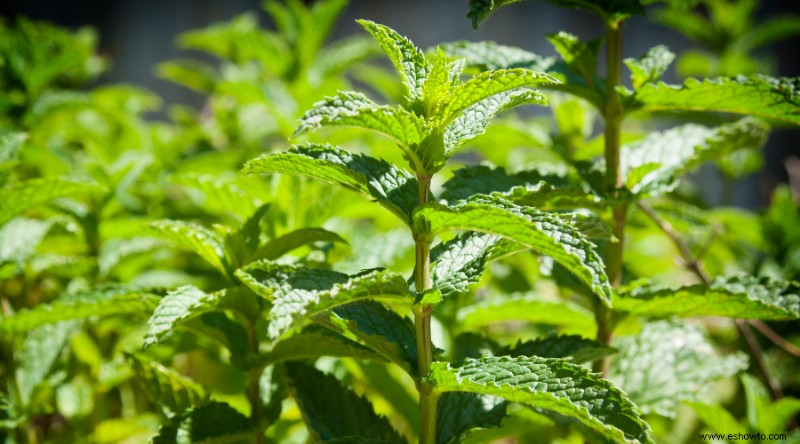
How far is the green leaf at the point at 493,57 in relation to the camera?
1021 millimetres

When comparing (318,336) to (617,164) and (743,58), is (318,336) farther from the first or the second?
(743,58)

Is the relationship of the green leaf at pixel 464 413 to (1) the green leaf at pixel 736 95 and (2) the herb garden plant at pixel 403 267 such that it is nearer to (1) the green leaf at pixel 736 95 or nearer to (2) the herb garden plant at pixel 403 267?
(2) the herb garden plant at pixel 403 267

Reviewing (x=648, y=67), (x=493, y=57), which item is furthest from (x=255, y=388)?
(x=648, y=67)

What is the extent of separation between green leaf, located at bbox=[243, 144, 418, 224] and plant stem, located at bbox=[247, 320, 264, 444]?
278mm

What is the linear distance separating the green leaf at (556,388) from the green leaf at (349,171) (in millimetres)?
180

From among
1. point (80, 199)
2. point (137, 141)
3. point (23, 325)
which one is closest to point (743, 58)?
point (137, 141)

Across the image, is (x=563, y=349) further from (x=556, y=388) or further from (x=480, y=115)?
(x=480, y=115)

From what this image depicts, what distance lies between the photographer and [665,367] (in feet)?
3.77

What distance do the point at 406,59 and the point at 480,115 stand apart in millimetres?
103

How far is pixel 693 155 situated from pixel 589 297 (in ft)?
0.89

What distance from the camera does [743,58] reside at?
229 centimetres

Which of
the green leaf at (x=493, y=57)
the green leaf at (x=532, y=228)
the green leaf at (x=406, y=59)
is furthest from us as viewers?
the green leaf at (x=493, y=57)

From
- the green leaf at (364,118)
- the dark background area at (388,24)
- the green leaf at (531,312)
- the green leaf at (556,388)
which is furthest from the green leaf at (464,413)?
the dark background area at (388,24)

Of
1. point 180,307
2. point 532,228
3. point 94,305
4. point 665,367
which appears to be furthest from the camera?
point 665,367
